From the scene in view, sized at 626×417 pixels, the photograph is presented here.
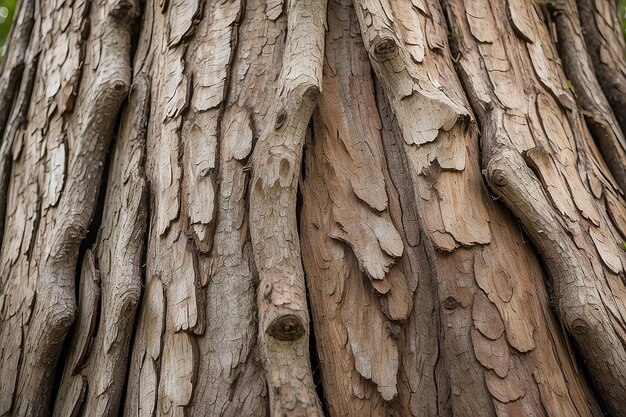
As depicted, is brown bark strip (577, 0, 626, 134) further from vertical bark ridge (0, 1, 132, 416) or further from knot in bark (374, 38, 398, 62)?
vertical bark ridge (0, 1, 132, 416)

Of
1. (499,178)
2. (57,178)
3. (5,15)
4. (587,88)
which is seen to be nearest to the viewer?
(499,178)

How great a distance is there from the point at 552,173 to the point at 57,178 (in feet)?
6.47

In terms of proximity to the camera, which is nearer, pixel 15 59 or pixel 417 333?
pixel 417 333

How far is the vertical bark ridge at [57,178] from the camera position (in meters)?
2.34

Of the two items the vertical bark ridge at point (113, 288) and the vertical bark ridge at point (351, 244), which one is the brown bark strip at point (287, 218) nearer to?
the vertical bark ridge at point (351, 244)

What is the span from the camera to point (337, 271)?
2119 mm

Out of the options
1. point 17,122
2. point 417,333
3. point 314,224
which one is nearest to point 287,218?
point 314,224

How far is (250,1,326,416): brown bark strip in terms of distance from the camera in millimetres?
1898

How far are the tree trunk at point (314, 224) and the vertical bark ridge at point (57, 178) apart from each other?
0.01 metres

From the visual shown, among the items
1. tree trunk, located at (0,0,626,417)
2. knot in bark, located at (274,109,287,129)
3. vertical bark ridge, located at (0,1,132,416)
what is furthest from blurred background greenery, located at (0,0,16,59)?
knot in bark, located at (274,109,287,129)

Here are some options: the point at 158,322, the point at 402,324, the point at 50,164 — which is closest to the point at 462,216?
the point at 402,324

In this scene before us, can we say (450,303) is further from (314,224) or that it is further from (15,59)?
(15,59)

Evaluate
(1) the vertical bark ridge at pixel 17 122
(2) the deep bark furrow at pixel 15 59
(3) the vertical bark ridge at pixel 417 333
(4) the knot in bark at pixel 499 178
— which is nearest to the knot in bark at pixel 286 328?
(3) the vertical bark ridge at pixel 417 333

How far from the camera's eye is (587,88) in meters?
2.97
